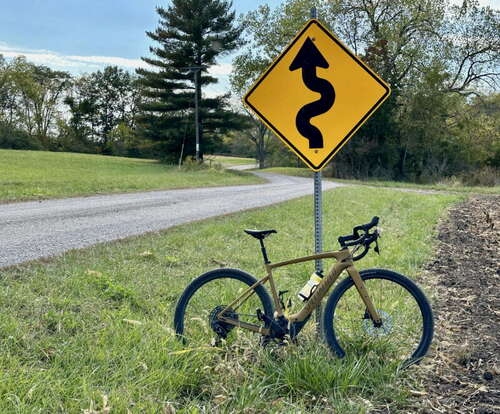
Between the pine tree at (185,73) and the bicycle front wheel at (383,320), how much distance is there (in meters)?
33.7

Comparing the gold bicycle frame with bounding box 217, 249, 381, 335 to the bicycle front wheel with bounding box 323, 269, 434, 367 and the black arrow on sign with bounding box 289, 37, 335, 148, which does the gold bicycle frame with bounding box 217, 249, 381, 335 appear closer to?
the bicycle front wheel with bounding box 323, 269, 434, 367

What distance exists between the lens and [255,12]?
38844mm

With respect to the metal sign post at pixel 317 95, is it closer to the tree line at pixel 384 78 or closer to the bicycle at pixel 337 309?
the bicycle at pixel 337 309

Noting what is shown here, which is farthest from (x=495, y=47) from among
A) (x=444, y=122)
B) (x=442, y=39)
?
(x=444, y=122)

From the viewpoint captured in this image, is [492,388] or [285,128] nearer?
[492,388]

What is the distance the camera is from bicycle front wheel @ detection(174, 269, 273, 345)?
3.19m

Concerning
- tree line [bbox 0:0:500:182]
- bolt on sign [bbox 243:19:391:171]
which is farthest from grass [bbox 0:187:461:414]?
tree line [bbox 0:0:500:182]

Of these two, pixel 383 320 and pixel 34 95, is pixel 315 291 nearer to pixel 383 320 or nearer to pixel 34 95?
pixel 383 320

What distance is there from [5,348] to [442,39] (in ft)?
121

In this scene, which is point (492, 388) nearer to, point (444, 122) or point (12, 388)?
A: point (12, 388)

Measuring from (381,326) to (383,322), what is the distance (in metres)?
0.03

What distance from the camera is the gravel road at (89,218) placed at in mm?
6538

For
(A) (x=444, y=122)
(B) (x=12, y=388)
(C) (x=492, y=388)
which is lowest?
(C) (x=492, y=388)

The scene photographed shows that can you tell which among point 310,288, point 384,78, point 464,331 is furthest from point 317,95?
point 384,78
